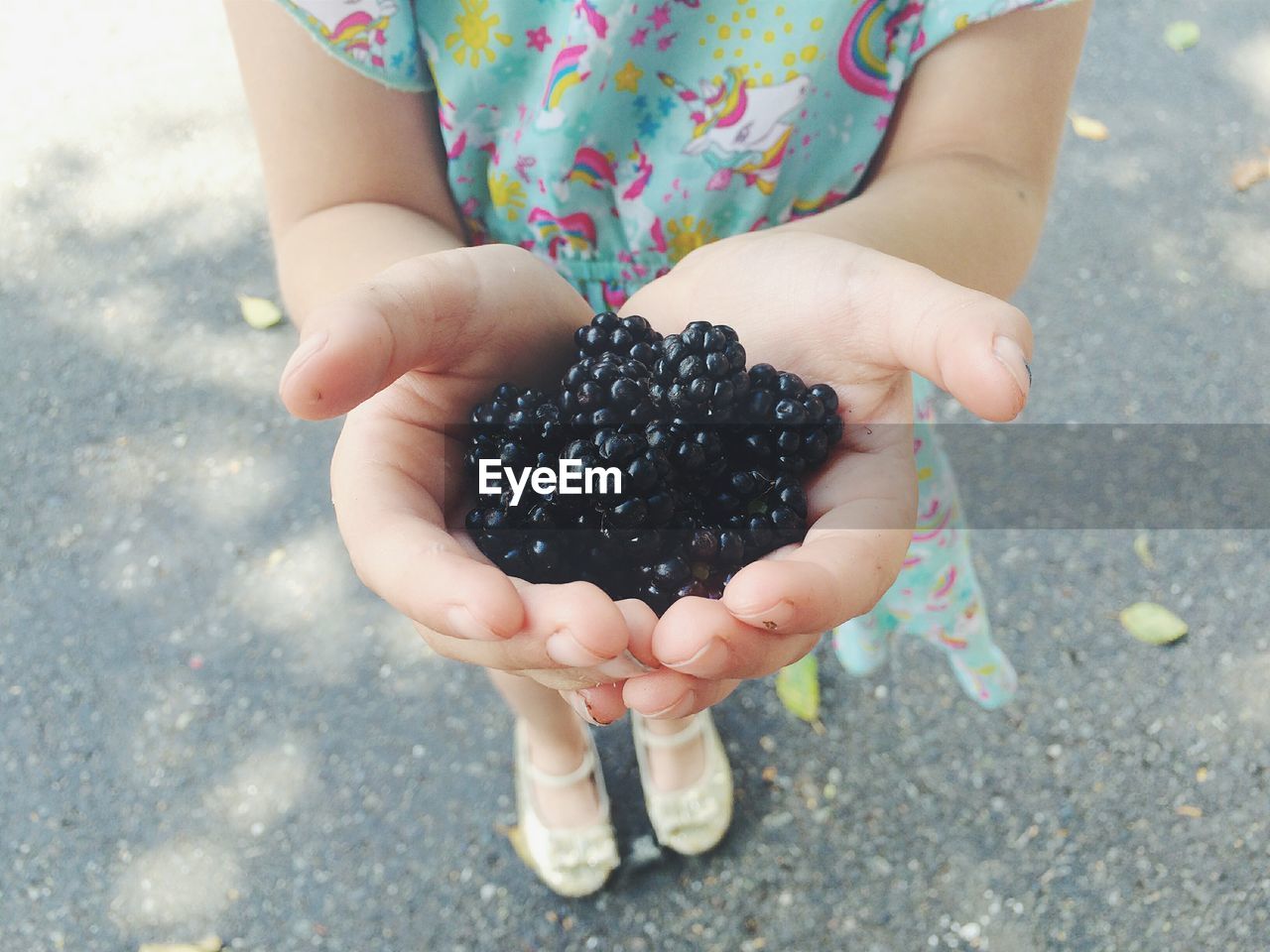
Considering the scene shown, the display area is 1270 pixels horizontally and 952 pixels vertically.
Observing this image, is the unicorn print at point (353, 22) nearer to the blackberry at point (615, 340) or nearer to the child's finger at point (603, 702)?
the blackberry at point (615, 340)

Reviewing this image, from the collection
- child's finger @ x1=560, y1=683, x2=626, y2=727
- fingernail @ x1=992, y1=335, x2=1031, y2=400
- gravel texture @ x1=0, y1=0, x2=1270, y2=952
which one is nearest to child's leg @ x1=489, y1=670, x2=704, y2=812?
gravel texture @ x1=0, y1=0, x2=1270, y2=952

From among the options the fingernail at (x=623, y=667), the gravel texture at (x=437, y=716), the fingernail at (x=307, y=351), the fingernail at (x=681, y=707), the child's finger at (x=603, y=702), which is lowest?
the gravel texture at (x=437, y=716)

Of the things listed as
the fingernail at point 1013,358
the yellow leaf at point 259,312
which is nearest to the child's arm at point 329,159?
the fingernail at point 1013,358

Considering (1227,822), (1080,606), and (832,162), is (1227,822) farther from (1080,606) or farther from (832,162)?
(832,162)

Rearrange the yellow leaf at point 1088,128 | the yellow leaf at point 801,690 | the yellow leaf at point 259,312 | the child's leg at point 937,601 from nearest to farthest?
1. the child's leg at point 937,601
2. the yellow leaf at point 801,690
3. the yellow leaf at point 259,312
4. the yellow leaf at point 1088,128

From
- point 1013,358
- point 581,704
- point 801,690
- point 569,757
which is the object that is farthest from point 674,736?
point 1013,358

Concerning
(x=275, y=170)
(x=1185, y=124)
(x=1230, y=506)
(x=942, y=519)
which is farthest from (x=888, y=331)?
(x=1185, y=124)

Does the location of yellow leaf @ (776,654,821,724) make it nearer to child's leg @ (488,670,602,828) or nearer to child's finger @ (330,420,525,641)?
child's leg @ (488,670,602,828)

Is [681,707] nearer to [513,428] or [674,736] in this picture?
[513,428]
